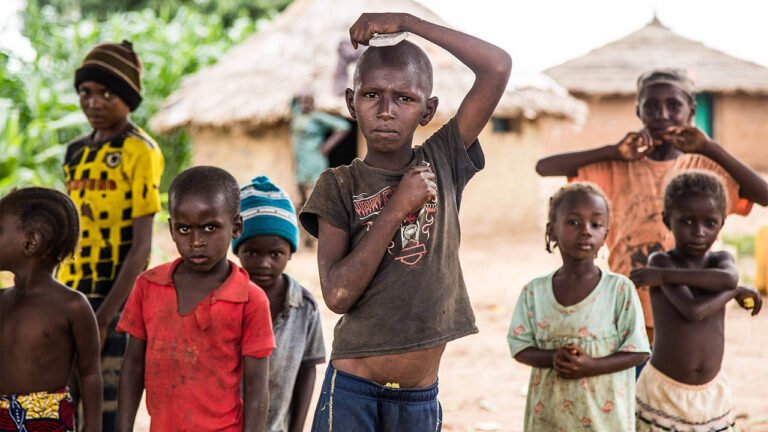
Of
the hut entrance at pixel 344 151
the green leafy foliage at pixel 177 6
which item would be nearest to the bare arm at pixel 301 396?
the hut entrance at pixel 344 151

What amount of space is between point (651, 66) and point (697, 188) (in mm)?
17408

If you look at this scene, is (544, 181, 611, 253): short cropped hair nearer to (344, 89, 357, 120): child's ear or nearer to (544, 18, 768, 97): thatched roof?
(344, 89, 357, 120): child's ear

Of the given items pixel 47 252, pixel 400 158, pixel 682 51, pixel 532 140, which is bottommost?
pixel 47 252

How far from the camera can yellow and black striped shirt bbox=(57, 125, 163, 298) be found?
10.4 feet

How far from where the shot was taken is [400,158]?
6.83 feet

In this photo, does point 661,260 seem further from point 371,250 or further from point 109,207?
point 109,207

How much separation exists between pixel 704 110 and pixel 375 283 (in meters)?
20.3

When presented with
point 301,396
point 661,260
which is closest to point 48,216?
point 301,396

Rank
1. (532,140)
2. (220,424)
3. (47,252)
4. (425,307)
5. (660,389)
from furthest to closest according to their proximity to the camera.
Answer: (532,140)
(660,389)
(47,252)
(220,424)
(425,307)

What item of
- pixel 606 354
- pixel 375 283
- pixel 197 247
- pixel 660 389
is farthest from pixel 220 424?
pixel 660 389

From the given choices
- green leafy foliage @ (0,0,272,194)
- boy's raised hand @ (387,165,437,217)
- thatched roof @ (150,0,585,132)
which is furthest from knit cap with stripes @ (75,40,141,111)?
thatched roof @ (150,0,585,132)

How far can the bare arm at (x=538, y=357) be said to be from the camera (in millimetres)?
2760

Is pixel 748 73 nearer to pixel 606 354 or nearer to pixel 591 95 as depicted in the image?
pixel 591 95

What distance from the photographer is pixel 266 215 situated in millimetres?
2797
